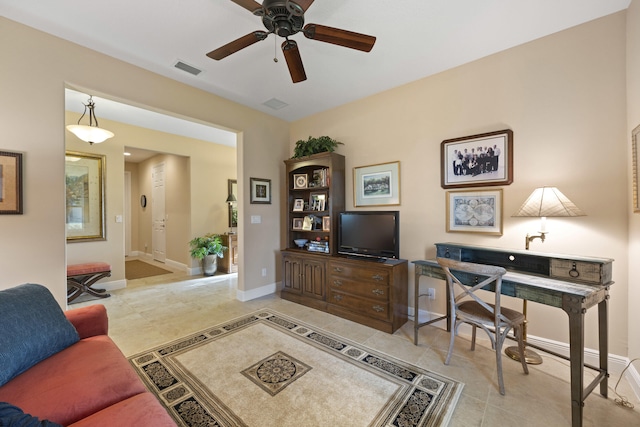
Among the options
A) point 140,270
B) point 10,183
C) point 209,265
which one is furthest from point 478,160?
point 140,270

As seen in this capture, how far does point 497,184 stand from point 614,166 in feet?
2.54

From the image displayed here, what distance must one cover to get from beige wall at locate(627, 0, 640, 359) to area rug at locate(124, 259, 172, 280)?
6640 millimetres

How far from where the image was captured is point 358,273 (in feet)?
9.89

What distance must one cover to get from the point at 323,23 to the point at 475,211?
2.32 meters

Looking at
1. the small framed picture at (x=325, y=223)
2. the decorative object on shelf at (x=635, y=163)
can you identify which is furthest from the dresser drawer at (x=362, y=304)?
the decorative object on shelf at (x=635, y=163)

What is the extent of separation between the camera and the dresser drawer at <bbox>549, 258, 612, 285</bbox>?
1.74 m

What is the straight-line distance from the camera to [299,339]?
101 inches

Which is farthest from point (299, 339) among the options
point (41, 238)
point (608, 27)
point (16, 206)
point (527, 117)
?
point (608, 27)

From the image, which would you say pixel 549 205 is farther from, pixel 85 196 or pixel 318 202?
pixel 85 196

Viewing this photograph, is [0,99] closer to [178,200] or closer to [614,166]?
[178,200]

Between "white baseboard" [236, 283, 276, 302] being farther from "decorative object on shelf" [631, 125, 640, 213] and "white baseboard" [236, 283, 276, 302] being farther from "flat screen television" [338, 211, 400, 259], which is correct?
"decorative object on shelf" [631, 125, 640, 213]

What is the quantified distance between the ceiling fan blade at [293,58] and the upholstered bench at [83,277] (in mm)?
4004

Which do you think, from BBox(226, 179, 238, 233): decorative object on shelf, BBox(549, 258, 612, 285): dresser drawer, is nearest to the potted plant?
BBox(226, 179, 238, 233): decorative object on shelf

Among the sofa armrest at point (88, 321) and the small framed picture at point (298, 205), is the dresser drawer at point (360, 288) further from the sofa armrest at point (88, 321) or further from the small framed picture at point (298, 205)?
the sofa armrest at point (88, 321)
